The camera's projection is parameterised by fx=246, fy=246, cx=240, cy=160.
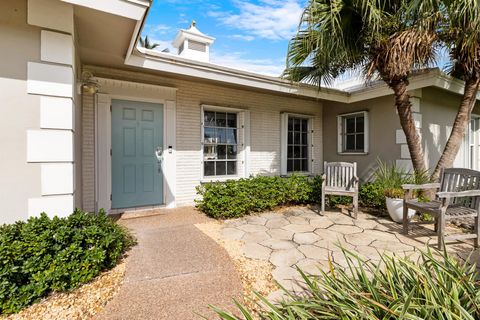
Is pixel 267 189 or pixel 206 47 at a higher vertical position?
pixel 206 47

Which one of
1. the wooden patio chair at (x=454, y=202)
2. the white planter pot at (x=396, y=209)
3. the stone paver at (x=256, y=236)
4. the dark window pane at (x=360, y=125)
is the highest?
the dark window pane at (x=360, y=125)

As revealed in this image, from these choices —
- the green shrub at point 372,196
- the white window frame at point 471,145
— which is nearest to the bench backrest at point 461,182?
the green shrub at point 372,196

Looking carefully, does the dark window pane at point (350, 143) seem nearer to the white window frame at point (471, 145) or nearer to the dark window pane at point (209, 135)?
the white window frame at point (471, 145)

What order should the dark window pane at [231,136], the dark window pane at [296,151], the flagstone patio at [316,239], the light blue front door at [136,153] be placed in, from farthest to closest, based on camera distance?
1. the dark window pane at [296,151]
2. the dark window pane at [231,136]
3. the light blue front door at [136,153]
4. the flagstone patio at [316,239]

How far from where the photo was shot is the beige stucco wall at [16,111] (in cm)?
223

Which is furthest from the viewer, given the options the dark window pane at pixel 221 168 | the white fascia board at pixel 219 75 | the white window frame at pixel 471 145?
the white window frame at pixel 471 145

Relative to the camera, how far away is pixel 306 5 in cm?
375

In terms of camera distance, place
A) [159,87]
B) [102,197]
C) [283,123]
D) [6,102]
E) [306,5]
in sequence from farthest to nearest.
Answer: [283,123]
[159,87]
[102,197]
[306,5]
[6,102]

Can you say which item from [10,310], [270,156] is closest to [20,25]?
[10,310]

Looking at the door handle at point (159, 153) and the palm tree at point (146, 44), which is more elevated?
the palm tree at point (146, 44)

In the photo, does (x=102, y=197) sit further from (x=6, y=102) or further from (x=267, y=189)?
(x=267, y=189)

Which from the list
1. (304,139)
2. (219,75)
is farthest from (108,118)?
(304,139)

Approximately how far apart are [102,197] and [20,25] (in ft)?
9.20

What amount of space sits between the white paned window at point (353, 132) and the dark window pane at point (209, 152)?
11.4 feet
